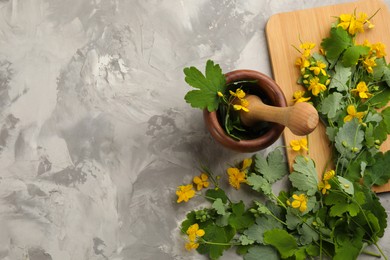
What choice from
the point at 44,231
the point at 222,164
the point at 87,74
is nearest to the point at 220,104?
the point at 222,164

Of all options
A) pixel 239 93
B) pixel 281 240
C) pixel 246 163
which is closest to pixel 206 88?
pixel 239 93

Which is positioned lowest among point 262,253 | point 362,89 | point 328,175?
point 262,253

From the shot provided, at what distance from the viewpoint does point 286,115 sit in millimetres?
734

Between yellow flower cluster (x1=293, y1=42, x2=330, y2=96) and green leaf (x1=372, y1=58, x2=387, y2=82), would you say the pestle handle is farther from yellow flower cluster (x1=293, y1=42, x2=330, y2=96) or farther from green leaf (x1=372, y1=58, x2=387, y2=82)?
green leaf (x1=372, y1=58, x2=387, y2=82)

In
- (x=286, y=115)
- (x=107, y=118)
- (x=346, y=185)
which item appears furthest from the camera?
(x=107, y=118)

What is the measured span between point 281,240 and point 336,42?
1.16ft

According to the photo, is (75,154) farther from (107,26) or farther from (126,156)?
(107,26)

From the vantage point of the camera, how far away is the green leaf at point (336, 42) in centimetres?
92

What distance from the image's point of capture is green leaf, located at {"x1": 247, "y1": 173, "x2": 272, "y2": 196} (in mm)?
897

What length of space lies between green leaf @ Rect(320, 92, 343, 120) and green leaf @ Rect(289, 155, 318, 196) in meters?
0.09

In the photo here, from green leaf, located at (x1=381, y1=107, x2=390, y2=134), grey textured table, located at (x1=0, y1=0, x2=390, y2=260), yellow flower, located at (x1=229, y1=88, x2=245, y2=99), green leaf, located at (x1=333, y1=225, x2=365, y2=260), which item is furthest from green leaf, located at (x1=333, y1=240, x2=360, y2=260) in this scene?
yellow flower, located at (x1=229, y1=88, x2=245, y2=99)

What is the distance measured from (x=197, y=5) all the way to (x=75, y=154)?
350mm

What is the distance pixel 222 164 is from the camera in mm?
952

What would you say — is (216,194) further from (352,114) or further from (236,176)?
(352,114)
